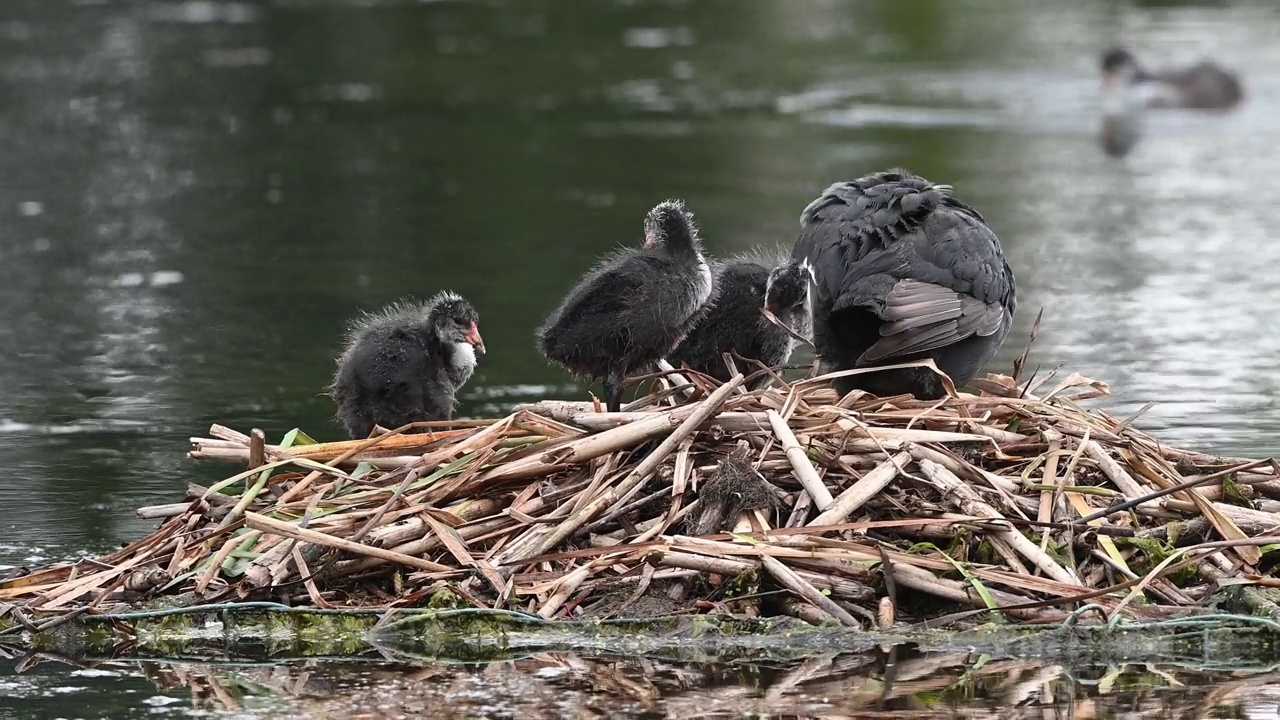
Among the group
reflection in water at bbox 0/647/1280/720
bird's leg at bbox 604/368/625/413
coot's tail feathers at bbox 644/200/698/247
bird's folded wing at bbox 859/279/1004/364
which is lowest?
reflection in water at bbox 0/647/1280/720

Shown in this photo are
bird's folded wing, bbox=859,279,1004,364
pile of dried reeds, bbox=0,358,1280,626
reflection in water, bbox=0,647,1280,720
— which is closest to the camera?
reflection in water, bbox=0,647,1280,720

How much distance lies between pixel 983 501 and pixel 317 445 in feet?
7.81

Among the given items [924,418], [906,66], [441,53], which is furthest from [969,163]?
[924,418]

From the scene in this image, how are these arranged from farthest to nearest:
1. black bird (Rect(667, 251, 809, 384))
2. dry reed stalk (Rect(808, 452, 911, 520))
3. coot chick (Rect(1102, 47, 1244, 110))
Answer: coot chick (Rect(1102, 47, 1244, 110)), black bird (Rect(667, 251, 809, 384)), dry reed stalk (Rect(808, 452, 911, 520))

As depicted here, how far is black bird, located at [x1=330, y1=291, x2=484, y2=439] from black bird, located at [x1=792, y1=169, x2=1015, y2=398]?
1.39 m

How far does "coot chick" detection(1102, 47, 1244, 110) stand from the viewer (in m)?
20.6

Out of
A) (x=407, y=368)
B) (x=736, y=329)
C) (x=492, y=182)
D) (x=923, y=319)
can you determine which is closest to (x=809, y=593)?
(x=923, y=319)

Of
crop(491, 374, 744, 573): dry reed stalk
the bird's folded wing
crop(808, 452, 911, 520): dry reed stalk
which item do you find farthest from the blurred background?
crop(808, 452, 911, 520): dry reed stalk

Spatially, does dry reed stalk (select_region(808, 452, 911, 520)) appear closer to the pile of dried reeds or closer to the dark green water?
the pile of dried reeds

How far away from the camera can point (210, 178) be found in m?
16.5

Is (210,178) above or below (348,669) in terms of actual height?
above

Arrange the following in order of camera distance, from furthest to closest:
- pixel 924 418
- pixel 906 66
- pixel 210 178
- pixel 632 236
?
pixel 906 66, pixel 210 178, pixel 632 236, pixel 924 418

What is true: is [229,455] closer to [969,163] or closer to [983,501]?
[983,501]

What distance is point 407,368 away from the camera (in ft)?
25.2
